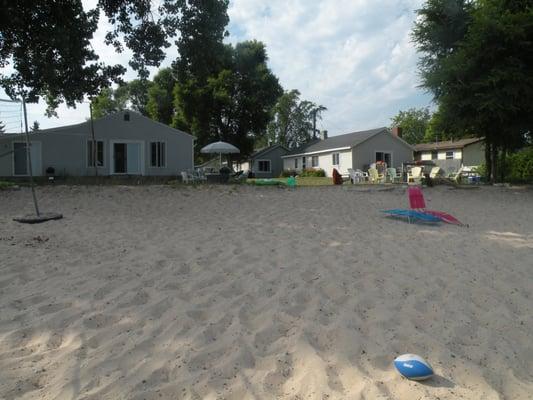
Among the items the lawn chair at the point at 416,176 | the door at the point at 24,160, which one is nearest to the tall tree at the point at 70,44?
the door at the point at 24,160

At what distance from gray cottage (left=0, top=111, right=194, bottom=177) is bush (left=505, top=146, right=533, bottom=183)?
62.1 ft

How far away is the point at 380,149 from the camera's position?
34969mm

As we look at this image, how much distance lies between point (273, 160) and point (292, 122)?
80.6 ft

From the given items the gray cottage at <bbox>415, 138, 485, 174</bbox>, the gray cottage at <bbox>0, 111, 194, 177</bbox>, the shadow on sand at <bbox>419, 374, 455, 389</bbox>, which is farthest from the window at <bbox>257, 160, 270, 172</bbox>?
the shadow on sand at <bbox>419, 374, 455, 389</bbox>

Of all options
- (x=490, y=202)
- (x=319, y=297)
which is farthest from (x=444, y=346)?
(x=490, y=202)

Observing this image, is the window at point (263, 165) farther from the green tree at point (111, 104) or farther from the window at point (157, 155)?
the green tree at point (111, 104)

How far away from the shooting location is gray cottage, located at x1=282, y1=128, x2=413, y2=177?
33500mm

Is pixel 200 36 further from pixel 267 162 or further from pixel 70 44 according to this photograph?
pixel 267 162

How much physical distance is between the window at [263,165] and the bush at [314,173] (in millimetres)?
7507

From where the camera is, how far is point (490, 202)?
42.3 ft

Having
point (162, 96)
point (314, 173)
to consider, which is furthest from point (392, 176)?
point (162, 96)

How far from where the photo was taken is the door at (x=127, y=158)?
21.8 m

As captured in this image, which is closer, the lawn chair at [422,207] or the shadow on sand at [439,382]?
the shadow on sand at [439,382]

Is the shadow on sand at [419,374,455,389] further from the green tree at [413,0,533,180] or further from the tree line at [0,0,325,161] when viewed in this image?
the green tree at [413,0,533,180]
